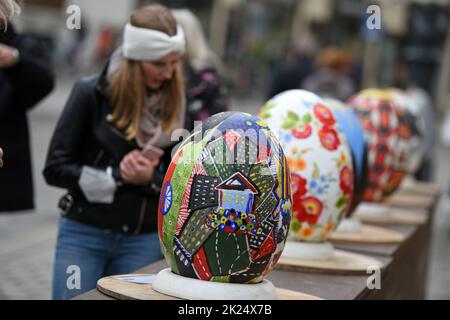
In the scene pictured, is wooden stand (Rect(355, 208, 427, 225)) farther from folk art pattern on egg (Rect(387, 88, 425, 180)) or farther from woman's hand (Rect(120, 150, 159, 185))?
woman's hand (Rect(120, 150, 159, 185))

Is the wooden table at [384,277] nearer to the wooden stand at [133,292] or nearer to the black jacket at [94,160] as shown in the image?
the wooden stand at [133,292]

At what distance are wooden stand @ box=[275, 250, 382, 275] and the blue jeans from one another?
0.61 meters

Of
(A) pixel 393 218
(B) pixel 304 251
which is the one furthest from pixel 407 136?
(B) pixel 304 251

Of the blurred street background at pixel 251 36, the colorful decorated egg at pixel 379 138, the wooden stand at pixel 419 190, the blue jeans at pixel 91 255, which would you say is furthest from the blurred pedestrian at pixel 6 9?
the blurred street background at pixel 251 36

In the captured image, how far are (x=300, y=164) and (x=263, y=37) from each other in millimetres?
30878

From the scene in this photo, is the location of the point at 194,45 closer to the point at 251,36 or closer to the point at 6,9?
the point at 6,9

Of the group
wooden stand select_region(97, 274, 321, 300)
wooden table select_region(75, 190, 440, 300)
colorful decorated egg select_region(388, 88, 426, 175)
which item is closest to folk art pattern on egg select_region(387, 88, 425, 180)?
colorful decorated egg select_region(388, 88, 426, 175)

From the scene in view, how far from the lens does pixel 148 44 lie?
173 inches

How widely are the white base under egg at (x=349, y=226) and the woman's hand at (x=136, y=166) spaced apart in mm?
1821

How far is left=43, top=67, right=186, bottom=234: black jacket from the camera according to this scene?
14.5 feet

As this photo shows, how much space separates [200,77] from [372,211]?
1.71m

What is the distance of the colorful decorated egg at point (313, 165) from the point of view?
15.8 ft

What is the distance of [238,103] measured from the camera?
103 ft

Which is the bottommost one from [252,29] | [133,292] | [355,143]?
[252,29]
